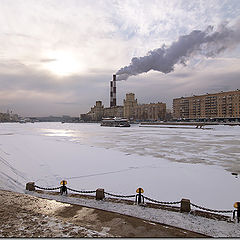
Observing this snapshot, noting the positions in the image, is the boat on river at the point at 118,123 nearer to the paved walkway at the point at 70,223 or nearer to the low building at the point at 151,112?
the low building at the point at 151,112

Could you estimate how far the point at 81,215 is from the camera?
6270 millimetres

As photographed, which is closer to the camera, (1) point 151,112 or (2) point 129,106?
(1) point 151,112

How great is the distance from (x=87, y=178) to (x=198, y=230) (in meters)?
7.12

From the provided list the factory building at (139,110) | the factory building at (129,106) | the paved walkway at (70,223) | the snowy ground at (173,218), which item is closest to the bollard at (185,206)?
the snowy ground at (173,218)

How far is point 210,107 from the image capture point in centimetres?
12062

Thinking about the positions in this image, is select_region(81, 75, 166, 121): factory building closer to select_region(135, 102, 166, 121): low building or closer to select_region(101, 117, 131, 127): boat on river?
select_region(135, 102, 166, 121): low building

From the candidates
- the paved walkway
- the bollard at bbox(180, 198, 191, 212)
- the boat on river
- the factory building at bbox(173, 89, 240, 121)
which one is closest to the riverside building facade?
the factory building at bbox(173, 89, 240, 121)

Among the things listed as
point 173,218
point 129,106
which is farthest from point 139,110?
point 173,218

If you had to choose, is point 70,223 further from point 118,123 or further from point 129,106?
point 129,106

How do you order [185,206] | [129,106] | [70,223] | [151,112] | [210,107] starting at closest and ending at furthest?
[70,223], [185,206], [210,107], [151,112], [129,106]

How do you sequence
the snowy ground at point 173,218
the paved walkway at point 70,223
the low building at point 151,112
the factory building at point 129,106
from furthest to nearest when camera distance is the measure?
the factory building at point 129,106 → the low building at point 151,112 → the snowy ground at point 173,218 → the paved walkway at point 70,223

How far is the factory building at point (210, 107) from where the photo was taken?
106512 mm

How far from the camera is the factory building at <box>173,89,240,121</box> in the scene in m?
107

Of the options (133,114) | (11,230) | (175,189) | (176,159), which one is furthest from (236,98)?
(11,230)
